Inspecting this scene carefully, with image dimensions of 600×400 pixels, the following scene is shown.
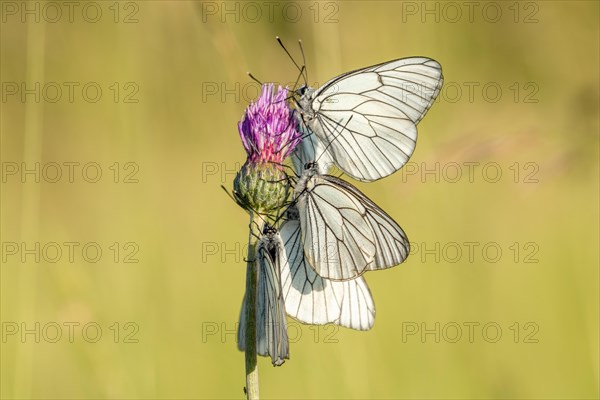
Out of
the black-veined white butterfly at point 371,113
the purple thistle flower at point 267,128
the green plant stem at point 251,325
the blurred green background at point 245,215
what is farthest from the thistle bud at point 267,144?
the blurred green background at point 245,215

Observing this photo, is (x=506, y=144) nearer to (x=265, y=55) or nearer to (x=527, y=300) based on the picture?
(x=527, y=300)

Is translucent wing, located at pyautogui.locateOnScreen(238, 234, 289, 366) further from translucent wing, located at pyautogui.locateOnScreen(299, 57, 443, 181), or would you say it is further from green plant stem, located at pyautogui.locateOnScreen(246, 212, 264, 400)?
translucent wing, located at pyautogui.locateOnScreen(299, 57, 443, 181)

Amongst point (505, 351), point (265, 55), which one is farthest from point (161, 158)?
point (505, 351)

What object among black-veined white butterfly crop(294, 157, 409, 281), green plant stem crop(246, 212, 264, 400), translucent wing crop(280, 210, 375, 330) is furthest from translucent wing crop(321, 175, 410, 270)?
green plant stem crop(246, 212, 264, 400)

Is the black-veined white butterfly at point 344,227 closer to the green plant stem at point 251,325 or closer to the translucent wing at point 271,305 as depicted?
the translucent wing at point 271,305

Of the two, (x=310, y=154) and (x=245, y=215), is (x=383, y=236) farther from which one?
(x=245, y=215)

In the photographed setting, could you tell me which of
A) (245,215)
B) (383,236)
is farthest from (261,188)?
(245,215)
